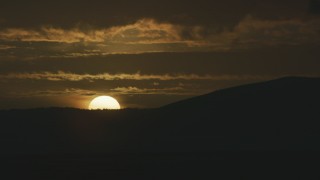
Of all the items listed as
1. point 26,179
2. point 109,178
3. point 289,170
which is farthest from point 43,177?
point 289,170

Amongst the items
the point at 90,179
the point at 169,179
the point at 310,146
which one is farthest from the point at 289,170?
the point at 310,146

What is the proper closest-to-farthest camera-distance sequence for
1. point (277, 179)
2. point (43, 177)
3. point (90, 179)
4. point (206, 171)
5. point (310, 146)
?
1. point (277, 179)
2. point (90, 179)
3. point (43, 177)
4. point (206, 171)
5. point (310, 146)

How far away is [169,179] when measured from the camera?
79875 mm

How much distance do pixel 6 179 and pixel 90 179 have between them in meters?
9.43

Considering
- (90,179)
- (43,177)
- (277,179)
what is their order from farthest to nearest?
(43,177) < (90,179) < (277,179)

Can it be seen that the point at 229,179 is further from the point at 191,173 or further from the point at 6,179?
the point at 6,179

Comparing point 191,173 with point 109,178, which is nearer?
point 109,178

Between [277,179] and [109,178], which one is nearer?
[277,179]

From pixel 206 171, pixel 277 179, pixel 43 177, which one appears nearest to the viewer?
pixel 277 179

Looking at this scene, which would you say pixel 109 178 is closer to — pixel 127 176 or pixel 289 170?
pixel 127 176

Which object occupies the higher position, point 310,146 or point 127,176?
point 310,146

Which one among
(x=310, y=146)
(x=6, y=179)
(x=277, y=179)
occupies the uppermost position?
(x=310, y=146)

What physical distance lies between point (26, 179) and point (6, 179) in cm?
229

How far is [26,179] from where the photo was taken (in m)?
84.0
